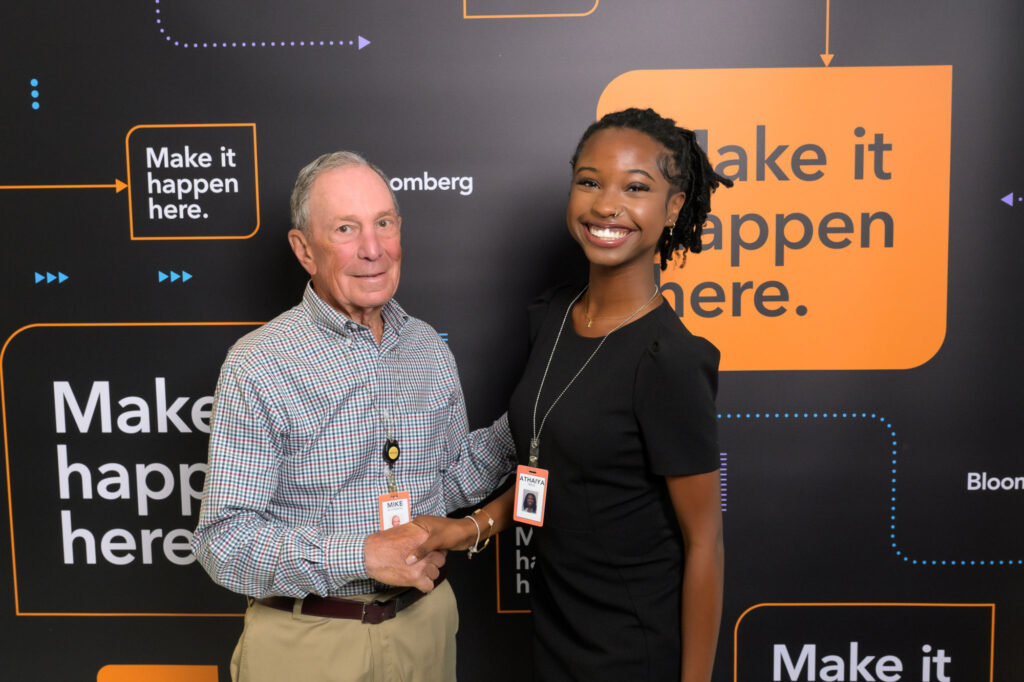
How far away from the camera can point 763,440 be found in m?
1.97

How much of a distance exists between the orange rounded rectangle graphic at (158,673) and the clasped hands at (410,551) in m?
1.08

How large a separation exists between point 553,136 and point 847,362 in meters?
0.96

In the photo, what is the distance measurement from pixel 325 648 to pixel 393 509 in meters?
0.28

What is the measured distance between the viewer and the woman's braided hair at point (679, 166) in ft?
4.32

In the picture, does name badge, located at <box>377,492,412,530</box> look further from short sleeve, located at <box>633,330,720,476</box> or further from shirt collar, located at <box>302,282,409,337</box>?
short sleeve, located at <box>633,330,720,476</box>

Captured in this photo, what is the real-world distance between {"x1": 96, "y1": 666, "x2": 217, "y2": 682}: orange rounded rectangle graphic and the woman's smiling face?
1651 mm

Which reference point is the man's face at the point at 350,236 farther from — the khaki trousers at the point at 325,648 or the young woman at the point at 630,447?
the khaki trousers at the point at 325,648

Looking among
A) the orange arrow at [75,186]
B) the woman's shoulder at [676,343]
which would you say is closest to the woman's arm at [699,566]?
the woman's shoulder at [676,343]

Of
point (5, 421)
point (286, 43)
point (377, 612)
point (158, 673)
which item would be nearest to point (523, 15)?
point (286, 43)

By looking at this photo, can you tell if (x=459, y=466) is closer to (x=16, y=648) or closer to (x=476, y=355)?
(x=476, y=355)

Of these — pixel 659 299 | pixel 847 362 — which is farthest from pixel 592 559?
pixel 847 362

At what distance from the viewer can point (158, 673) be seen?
2.07 meters

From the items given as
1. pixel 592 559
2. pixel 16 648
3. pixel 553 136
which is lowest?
pixel 16 648

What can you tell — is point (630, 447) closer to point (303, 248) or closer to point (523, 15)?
point (303, 248)
